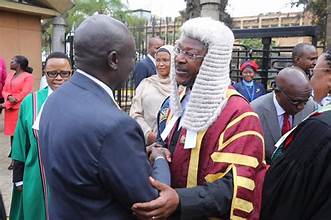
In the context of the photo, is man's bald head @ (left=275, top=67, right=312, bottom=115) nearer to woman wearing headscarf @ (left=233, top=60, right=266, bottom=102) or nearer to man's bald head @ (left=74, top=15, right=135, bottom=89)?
man's bald head @ (left=74, top=15, right=135, bottom=89)

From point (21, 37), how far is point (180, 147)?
948 centimetres

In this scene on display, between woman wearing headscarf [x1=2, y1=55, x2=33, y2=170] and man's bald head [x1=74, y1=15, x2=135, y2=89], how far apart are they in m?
5.57

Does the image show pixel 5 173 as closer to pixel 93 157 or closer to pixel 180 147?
pixel 180 147

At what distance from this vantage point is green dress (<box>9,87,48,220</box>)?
3.06 m

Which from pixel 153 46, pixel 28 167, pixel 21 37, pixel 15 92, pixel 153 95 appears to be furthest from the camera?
pixel 21 37

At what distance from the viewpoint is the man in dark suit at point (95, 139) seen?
63.7 inches

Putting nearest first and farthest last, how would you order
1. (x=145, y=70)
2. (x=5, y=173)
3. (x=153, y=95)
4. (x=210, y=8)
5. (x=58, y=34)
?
(x=153, y=95)
(x=145, y=70)
(x=5, y=173)
(x=210, y=8)
(x=58, y=34)

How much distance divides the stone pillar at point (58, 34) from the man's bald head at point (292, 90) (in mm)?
8848

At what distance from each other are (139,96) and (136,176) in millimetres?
3027

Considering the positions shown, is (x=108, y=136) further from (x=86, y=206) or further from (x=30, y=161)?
(x=30, y=161)

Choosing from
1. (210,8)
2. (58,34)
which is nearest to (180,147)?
(210,8)

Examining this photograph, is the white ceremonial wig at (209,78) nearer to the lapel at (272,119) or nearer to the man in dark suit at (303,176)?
the man in dark suit at (303,176)

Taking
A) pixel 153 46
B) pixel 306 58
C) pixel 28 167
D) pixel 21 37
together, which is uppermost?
pixel 21 37

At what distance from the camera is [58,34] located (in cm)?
1123
